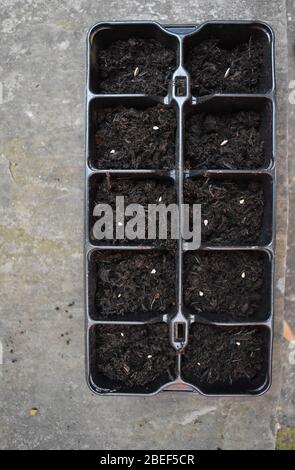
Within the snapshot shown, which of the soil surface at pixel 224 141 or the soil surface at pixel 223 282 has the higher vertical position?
the soil surface at pixel 224 141

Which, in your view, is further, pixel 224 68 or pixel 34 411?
pixel 34 411

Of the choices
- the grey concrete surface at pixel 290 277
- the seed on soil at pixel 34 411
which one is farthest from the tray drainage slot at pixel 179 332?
the seed on soil at pixel 34 411

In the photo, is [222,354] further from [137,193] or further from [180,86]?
[180,86]

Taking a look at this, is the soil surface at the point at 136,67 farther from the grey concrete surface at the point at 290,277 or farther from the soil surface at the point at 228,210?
the grey concrete surface at the point at 290,277

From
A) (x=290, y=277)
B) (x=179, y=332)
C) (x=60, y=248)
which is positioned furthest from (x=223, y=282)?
(x=60, y=248)

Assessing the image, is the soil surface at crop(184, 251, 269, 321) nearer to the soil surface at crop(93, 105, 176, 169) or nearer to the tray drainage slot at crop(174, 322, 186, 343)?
the tray drainage slot at crop(174, 322, 186, 343)

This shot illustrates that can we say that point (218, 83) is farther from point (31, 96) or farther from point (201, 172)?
point (31, 96)
